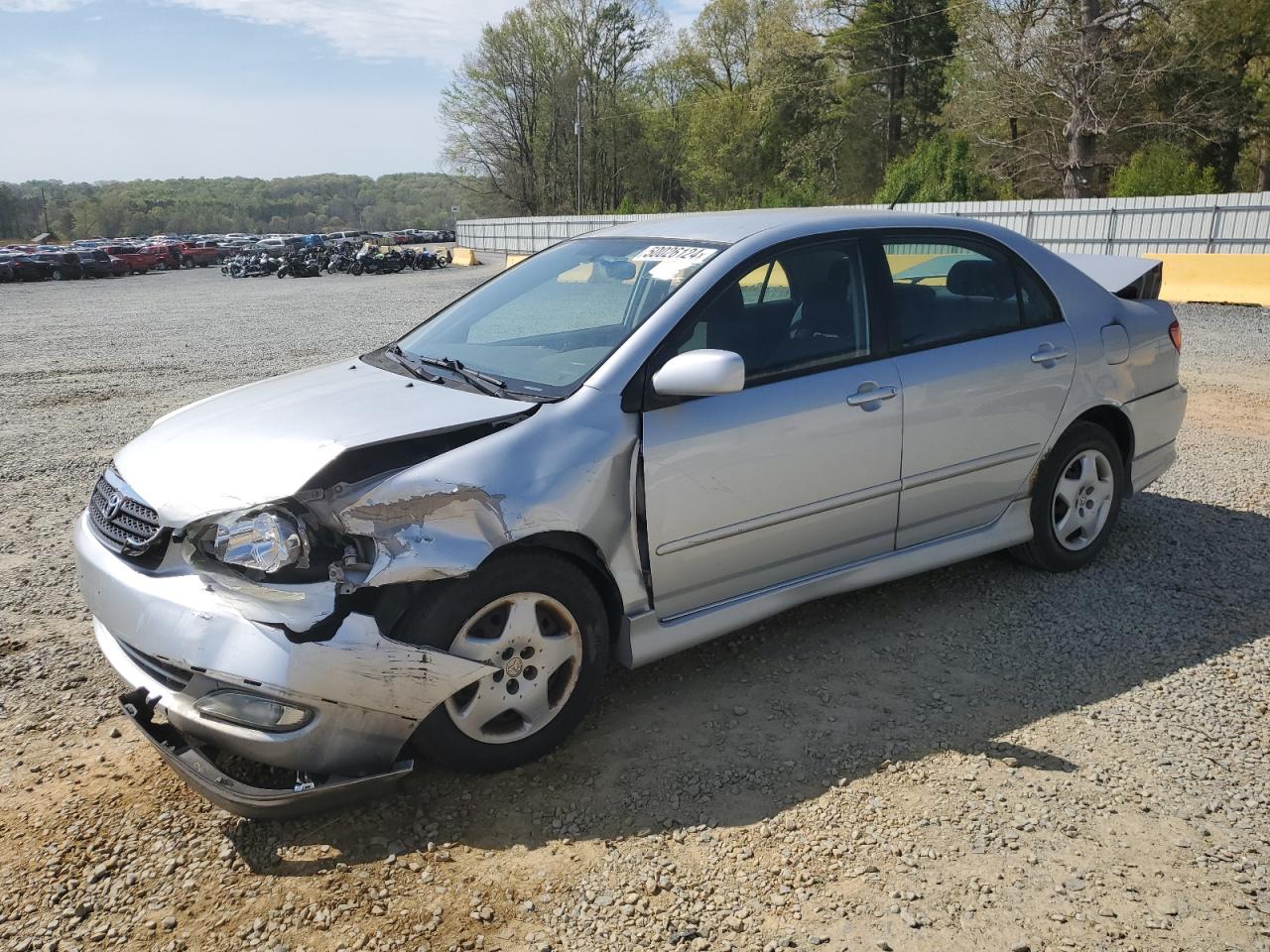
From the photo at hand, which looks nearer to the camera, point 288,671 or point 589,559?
point 288,671

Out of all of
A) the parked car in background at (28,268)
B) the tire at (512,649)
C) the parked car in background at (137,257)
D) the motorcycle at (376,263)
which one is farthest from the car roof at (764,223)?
the parked car in background at (137,257)

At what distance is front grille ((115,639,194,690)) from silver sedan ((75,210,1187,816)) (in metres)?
0.02

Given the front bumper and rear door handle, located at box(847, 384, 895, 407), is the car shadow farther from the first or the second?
rear door handle, located at box(847, 384, 895, 407)

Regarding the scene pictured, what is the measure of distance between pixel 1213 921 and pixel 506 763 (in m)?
1.99

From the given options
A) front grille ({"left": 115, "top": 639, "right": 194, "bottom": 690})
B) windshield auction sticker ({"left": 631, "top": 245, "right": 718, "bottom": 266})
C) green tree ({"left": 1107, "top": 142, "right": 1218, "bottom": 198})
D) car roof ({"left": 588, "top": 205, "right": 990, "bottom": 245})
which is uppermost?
green tree ({"left": 1107, "top": 142, "right": 1218, "bottom": 198})

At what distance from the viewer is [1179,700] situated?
347 cm

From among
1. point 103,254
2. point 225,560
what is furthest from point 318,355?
point 103,254

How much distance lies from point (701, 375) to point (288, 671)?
1533 millimetres

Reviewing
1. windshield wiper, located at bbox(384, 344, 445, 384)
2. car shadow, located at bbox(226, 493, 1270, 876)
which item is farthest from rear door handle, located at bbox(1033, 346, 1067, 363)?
windshield wiper, located at bbox(384, 344, 445, 384)

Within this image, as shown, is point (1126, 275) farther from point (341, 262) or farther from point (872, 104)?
point (872, 104)

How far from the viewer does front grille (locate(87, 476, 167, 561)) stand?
2900 millimetres

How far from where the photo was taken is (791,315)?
373 centimetres

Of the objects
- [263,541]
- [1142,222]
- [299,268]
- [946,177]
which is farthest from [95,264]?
[263,541]

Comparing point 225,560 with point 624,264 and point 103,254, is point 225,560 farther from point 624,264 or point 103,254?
point 103,254
